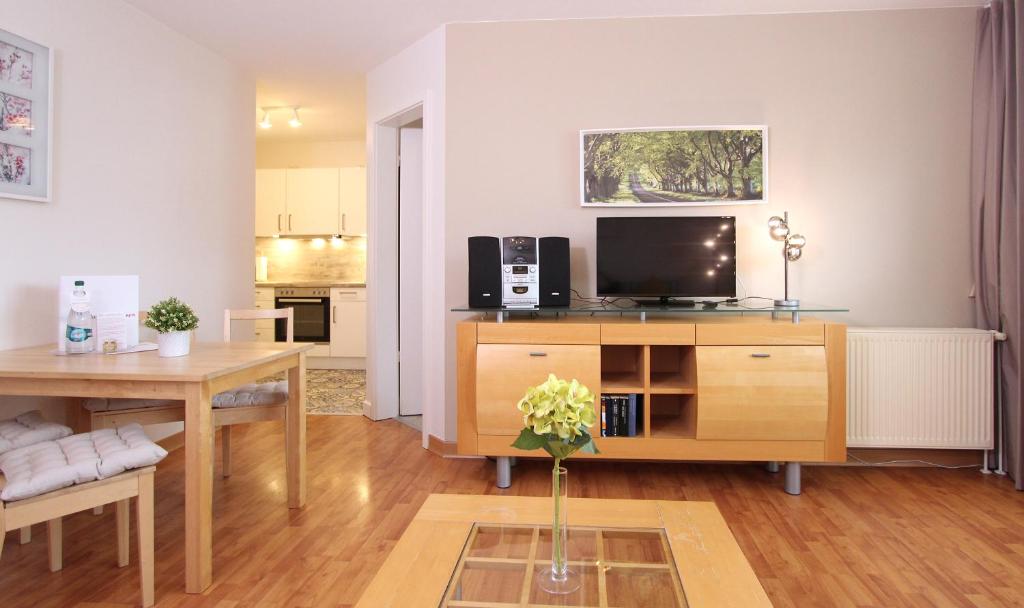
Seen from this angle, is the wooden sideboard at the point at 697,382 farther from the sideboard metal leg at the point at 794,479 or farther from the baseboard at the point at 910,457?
the baseboard at the point at 910,457

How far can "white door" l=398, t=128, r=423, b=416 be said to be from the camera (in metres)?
4.18

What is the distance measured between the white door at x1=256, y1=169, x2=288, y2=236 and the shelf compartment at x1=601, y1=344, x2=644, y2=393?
4.37m

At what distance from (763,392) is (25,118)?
3.52m

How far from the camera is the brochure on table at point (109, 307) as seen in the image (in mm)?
2240

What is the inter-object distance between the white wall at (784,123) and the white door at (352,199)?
3.00 metres

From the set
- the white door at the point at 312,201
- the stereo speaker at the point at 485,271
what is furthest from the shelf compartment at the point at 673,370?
the white door at the point at 312,201

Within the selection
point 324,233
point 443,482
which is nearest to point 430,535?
point 443,482

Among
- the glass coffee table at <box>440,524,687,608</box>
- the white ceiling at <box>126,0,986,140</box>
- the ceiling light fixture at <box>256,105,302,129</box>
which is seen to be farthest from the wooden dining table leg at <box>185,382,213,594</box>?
the ceiling light fixture at <box>256,105,302,129</box>

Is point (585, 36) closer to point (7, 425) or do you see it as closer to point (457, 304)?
point (457, 304)

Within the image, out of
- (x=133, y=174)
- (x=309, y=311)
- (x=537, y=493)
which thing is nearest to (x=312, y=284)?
(x=309, y=311)

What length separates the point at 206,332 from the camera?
380 centimetres

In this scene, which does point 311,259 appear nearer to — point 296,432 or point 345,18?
point 345,18

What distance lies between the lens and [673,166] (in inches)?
126

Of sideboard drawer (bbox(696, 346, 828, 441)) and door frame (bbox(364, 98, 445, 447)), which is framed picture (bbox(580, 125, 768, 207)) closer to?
sideboard drawer (bbox(696, 346, 828, 441))
